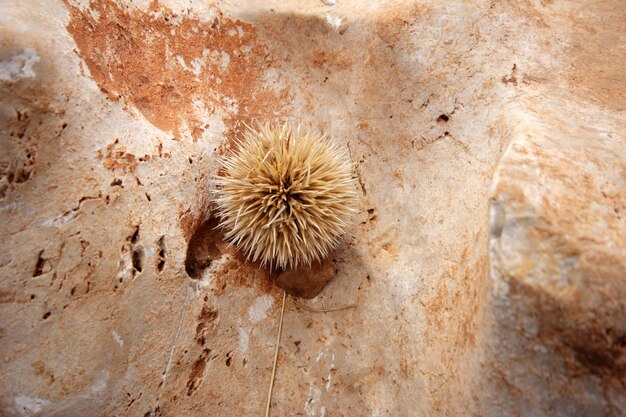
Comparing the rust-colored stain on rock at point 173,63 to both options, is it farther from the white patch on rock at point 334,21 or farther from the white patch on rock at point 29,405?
the white patch on rock at point 29,405

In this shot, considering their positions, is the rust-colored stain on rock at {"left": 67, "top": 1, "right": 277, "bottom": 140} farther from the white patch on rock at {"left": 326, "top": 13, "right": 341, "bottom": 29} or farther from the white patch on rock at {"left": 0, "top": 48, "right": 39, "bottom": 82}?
the white patch on rock at {"left": 326, "top": 13, "right": 341, "bottom": 29}

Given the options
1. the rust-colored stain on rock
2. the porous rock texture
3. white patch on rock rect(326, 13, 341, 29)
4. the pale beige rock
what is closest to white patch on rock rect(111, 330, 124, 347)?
the porous rock texture

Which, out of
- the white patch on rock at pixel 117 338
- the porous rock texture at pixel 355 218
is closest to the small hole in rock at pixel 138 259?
the porous rock texture at pixel 355 218

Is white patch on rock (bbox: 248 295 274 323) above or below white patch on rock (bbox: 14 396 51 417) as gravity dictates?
below

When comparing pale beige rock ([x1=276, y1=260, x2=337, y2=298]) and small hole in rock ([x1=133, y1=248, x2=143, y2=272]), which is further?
pale beige rock ([x1=276, y1=260, x2=337, y2=298])

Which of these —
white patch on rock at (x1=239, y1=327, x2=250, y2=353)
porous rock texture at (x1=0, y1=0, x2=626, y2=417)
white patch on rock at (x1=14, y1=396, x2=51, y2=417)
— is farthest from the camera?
white patch on rock at (x1=239, y1=327, x2=250, y2=353)

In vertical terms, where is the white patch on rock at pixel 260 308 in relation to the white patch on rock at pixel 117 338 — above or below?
below

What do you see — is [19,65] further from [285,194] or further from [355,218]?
[355,218]

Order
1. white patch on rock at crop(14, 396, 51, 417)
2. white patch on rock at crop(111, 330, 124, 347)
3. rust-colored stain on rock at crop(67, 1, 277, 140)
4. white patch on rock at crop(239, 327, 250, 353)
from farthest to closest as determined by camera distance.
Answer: white patch on rock at crop(239, 327, 250, 353), rust-colored stain on rock at crop(67, 1, 277, 140), white patch on rock at crop(111, 330, 124, 347), white patch on rock at crop(14, 396, 51, 417)
